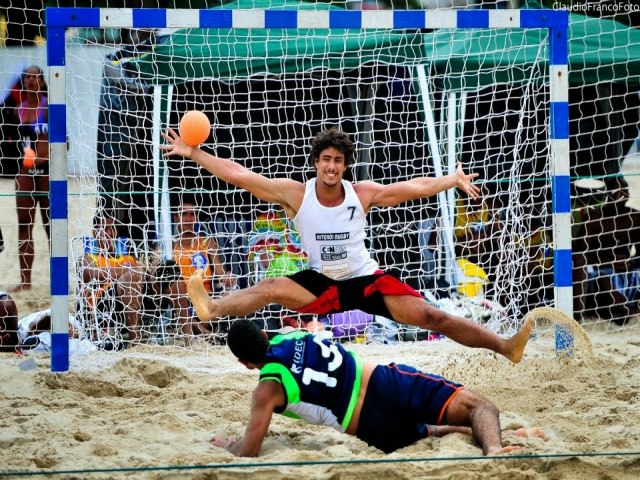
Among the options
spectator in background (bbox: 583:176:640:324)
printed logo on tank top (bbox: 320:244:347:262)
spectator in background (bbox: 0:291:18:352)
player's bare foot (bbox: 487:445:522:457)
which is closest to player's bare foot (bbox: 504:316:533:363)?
printed logo on tank top (bbox: 320:244:347:262)

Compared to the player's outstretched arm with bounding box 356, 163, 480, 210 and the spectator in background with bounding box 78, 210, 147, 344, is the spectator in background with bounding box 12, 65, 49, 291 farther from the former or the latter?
the player's outstretched arm with bounding box 356, 163, 480, 210

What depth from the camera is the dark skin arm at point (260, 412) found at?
4.66m

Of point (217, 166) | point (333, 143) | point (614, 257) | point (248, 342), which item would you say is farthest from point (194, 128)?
point (614, 257)

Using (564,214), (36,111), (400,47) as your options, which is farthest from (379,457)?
(36,111)

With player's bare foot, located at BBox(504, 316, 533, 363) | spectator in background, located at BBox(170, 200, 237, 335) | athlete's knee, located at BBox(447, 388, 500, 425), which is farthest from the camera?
spectator in background, located at BBox(170, 200, 237, 335)

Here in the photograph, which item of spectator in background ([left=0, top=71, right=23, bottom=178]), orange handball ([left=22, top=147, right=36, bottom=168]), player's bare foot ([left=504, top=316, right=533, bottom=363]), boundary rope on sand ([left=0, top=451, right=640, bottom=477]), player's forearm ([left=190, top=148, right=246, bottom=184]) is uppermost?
spectator in background ([left=0, top=71, right=23, bottom=178])

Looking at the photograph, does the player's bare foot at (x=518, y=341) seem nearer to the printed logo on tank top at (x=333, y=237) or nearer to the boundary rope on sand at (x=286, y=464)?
the printed logo on tank top at (x=333, y=237)

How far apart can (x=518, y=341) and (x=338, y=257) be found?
4.02 feet

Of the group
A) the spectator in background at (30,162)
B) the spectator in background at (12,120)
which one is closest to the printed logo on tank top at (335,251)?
the spectator in background at (12,120)

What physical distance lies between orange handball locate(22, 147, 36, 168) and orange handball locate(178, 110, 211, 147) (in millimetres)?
3382

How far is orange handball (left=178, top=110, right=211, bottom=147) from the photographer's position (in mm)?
6176

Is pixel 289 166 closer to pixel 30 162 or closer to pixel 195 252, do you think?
pixel 195 252

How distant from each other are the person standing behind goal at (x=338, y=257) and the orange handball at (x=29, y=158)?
3.40 meters

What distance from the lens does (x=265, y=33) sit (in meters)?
8.99
